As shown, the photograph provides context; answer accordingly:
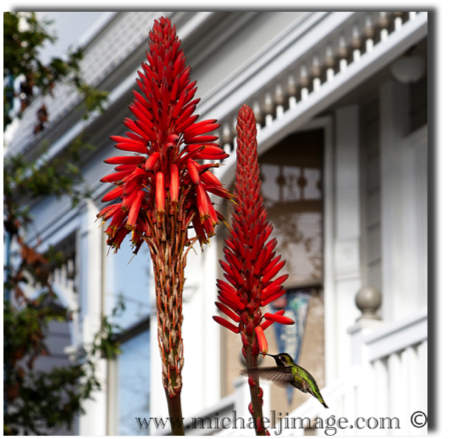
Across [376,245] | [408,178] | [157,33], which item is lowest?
[157,33]

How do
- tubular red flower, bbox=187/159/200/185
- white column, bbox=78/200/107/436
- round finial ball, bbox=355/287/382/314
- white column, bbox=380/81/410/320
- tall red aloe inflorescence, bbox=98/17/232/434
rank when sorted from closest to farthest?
tall red aloe inflorescence, bbox=98/17/232/434 → tubular red flower, bbox=187/159/200/185 → round finial ball, bbox=355/287/382/314 → white column, bbox=380/81/410/320 → white column, bbox=78/200/107/436

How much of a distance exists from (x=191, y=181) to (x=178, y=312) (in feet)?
0.86

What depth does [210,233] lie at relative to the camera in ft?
4.25

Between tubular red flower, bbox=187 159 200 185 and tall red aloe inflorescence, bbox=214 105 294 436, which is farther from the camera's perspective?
tubular red flower, bbox=187 159 200 185

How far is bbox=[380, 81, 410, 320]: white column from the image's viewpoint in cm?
581

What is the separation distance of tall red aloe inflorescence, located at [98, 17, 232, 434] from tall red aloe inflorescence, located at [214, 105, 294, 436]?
86 millimetres

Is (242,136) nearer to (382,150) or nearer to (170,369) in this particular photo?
(170,369)

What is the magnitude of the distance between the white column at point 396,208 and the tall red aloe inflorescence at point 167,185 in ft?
15.4

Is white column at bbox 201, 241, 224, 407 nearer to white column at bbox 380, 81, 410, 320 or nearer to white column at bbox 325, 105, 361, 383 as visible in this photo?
white column at bbox 325, 105, 361, 383

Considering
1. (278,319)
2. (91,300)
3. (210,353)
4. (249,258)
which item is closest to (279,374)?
(278,319)

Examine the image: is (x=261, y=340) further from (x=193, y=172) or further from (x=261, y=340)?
(x=193, y=172)

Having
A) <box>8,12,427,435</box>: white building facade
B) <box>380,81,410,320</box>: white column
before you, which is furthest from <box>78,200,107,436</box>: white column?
<box>380,81,410,320</box>: white column

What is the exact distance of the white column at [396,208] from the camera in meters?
5.81
